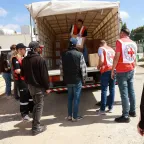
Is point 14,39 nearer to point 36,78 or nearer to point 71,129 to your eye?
point 36,78

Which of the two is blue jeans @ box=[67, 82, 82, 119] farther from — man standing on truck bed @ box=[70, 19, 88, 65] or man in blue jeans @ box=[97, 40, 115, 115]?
man standing on truck bed @ box=[70, 19, 88, 65]

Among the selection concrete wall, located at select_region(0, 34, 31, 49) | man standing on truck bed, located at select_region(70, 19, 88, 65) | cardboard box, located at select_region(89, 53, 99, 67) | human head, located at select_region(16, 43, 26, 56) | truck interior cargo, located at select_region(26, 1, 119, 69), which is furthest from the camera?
concrete wall, located at select_region(0, 34, 31, 49)

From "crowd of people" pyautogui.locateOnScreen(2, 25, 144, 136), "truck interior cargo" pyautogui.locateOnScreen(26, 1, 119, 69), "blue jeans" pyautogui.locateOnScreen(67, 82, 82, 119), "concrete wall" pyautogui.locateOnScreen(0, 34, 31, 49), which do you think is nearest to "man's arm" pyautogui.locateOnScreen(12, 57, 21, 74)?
"crowd of people" pyautogui.locateOnScreen(2, 25, 144, 136)

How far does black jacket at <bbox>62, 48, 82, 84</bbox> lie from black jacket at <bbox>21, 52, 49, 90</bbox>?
67 cm

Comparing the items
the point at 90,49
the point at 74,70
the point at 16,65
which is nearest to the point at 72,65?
the point at 74,70

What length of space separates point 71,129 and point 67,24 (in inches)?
247

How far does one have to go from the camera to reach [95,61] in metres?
7.23

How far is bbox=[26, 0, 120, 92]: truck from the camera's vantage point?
6.53m

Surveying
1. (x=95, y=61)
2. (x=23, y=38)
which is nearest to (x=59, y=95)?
(x=95, y=61)

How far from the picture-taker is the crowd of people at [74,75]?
15.8 feet

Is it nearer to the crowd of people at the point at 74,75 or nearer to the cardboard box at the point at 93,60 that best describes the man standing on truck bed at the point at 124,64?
the crowd of people at the point at 74,75

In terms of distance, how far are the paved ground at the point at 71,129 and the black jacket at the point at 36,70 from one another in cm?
101

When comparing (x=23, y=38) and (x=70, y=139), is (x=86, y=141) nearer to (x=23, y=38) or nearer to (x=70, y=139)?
(x=70, y=139)

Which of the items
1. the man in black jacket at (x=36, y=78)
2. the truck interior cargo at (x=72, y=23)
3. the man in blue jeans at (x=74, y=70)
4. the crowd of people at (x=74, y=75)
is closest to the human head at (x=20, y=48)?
the crowd of people at (x=74, y=75)
